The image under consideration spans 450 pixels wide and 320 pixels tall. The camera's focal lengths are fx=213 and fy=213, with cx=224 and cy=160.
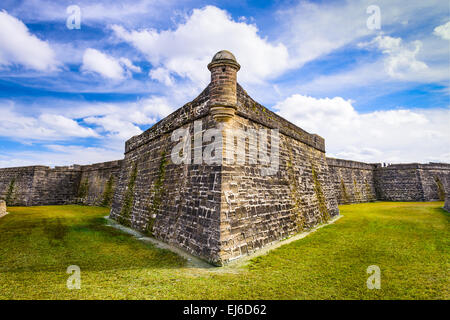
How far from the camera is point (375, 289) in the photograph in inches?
161

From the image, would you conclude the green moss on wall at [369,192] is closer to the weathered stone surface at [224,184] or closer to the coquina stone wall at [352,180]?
the coquina stone wall at [352,180]

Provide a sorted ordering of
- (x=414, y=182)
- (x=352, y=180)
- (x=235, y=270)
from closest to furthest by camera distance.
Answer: (x=235, y=270) → (x=352, y=180) → (x=414, y=182)

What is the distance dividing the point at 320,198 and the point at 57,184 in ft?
84.3

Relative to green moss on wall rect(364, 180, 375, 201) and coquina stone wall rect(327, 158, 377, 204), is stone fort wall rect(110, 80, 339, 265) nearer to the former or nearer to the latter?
coquina stone wall rect(327, 158, 377, 204)

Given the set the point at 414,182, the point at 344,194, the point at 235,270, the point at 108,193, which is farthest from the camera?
the point at 414,182

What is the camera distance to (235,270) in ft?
16.9

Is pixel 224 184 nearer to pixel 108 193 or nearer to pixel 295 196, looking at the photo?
pixel 295 196

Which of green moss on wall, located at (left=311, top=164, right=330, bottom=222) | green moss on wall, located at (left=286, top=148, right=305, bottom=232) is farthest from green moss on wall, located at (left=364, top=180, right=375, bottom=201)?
green moss on wall, located at (left=286, top=148, right=305, bottom=232)

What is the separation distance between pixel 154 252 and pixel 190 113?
5.08 m

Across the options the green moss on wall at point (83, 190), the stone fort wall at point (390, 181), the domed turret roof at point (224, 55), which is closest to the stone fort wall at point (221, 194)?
the domed turret roof at point (224, 55)

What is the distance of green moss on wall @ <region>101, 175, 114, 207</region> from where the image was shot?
20.1m

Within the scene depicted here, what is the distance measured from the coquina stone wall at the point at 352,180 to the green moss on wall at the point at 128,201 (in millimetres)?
17676

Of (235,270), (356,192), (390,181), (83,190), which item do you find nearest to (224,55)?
(235,270)
